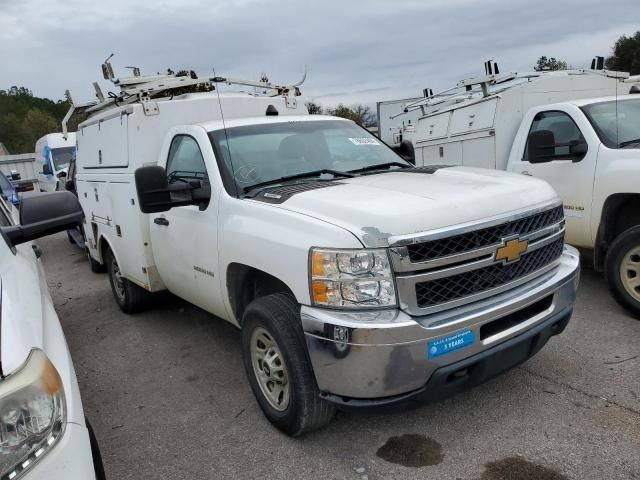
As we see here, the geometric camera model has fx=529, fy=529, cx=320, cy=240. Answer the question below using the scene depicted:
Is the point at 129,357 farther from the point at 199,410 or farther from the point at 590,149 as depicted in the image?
the point at 590,149

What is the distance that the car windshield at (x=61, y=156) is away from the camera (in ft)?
48.2

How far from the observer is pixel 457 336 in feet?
8.65

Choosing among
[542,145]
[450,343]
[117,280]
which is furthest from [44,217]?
[542,145]

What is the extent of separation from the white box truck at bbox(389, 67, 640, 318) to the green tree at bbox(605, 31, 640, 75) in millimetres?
24716

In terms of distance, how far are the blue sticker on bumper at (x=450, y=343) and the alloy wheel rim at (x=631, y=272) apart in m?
2.57

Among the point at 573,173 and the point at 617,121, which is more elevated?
the point at 617,121

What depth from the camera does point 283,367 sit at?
3002mm

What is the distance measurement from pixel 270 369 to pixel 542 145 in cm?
356

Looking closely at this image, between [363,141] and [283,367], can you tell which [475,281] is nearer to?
[283,367]

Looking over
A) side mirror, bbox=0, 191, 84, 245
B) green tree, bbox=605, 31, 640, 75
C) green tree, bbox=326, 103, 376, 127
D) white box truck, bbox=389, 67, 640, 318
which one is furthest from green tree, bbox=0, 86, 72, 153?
side mirror, bbox=0, 191, 84, 245

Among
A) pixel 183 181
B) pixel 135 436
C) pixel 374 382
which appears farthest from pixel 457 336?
pixel 183 181

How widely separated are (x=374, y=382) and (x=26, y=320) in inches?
60.3

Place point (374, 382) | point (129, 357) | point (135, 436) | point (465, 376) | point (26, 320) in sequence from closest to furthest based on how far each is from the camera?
point (26, 320) → point (374, 382) → point (465, 376) → point (135, 436) → point (129, 357)

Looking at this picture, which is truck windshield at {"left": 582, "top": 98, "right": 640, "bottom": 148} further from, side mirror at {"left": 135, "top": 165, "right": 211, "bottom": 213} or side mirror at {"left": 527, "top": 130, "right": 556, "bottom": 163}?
side mirror at {"left": 135, "top": 165, "right": 211, "bottom": 213}
